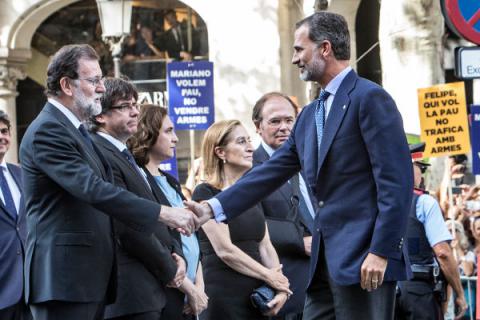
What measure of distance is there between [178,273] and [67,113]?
1191 mm

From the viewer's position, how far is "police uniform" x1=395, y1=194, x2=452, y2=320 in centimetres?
1015

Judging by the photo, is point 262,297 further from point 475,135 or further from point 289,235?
point 475,135

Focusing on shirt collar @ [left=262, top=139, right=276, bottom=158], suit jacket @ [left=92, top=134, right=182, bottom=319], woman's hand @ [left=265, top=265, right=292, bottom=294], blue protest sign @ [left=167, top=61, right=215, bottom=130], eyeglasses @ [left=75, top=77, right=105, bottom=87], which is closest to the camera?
eyeglasses @ [left=75, top=77, right=105, bottom=87]

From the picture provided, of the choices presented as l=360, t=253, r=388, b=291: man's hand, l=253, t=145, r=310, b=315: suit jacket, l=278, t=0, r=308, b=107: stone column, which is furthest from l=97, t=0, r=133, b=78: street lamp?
l=360, t=253, r=388, b=291: man's hand

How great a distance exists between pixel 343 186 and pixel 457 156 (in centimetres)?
1044

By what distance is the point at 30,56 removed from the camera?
908 inches

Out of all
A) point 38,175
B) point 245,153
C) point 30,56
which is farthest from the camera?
point 30,56

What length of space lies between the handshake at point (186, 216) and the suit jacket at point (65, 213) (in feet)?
0.66

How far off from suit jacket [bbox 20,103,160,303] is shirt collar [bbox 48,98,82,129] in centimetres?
11

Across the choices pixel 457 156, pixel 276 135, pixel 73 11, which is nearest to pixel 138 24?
pixel 73 11

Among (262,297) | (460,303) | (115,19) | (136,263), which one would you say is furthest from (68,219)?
(115,19)

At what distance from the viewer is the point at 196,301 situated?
8.09 meters

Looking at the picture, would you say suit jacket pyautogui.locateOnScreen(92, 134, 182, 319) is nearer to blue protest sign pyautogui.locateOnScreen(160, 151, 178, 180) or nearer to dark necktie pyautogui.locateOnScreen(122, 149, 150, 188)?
dark necktie pyautogui.locateOnScreen(122, 149, 150, 188)

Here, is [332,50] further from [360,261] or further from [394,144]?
[360,261]
